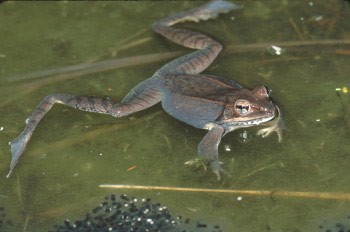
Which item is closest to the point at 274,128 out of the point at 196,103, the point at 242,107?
the point at 242,107

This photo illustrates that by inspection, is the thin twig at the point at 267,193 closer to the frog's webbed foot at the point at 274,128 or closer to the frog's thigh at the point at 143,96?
Answer: the frog's webbed foot at the point at 274,128

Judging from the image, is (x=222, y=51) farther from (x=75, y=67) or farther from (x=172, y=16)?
(x=75, y=67)

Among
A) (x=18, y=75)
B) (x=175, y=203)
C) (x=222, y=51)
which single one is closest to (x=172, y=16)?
(x=222, y=51)

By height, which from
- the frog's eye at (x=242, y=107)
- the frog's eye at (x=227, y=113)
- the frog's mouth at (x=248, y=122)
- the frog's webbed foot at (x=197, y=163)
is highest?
the frog's eye at (x=242, y=107)

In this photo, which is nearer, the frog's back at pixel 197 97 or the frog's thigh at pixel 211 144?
the frog's thigh at pixel 211 144

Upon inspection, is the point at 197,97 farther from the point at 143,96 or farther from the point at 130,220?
the point at 130,220

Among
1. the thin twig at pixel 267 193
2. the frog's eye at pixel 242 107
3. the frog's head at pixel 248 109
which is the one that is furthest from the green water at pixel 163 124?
the frog's eye at pixel 242 107
